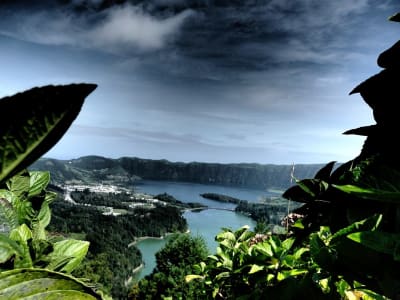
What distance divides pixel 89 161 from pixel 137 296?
17108cm

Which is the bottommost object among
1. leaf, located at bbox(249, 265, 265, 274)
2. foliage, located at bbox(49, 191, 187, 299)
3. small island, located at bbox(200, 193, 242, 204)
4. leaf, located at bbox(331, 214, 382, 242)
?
foliage, located at bbox(49, 191, 187, 299)

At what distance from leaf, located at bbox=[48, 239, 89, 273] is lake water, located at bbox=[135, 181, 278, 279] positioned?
7223 centimetres

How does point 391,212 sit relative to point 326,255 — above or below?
above

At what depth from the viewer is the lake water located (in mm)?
103812

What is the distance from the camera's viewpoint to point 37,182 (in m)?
1.25

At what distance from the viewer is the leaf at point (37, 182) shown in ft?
3.98

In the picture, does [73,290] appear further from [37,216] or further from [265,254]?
[265,254]

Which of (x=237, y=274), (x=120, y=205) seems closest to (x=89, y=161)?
(x=120, y=205)

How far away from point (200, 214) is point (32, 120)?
144 metres

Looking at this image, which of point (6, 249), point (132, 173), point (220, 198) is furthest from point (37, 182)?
point (132, 173)

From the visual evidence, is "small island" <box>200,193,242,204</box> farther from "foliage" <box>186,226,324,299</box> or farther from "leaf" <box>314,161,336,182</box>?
"leaf" <box>314,161,336,182</box>

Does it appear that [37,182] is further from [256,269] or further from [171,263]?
[171,263]

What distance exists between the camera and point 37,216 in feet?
3.74

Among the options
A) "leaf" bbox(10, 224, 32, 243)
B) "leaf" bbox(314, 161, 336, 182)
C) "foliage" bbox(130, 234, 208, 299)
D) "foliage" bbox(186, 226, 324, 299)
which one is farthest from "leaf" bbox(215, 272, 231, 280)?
"foliage" bbox(130, 234, 208, 299)
